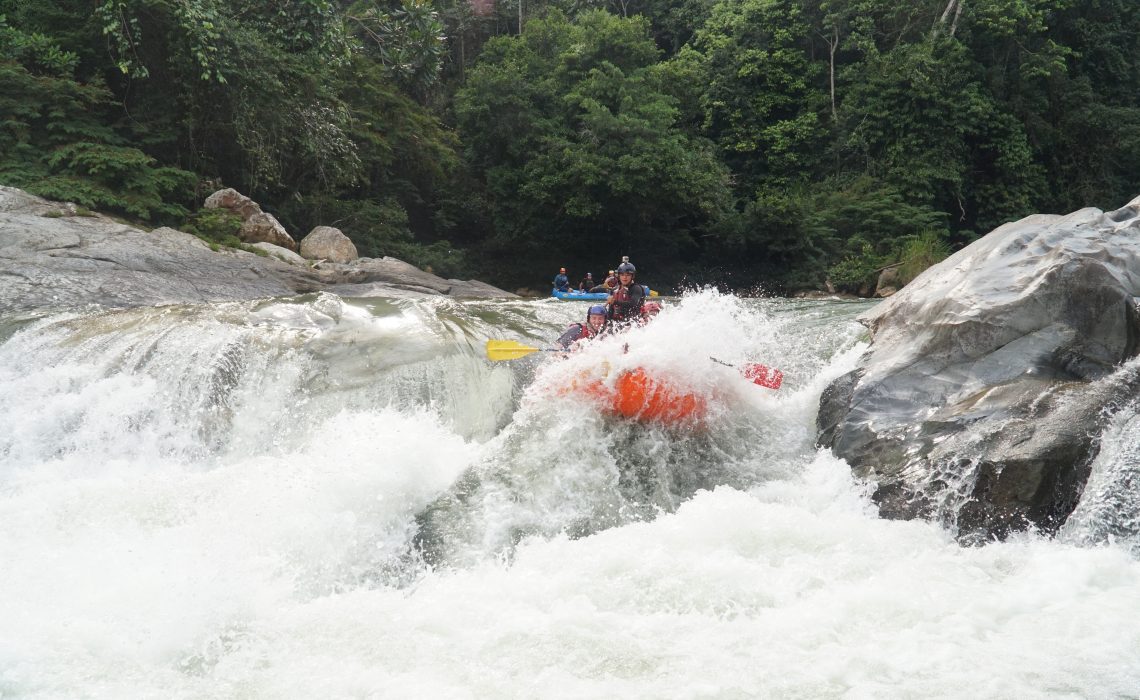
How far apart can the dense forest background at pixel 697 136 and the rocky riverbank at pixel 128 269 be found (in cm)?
307

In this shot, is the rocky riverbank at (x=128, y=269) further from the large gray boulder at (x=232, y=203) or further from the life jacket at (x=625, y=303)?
the life jacket at (x=625, y=303)

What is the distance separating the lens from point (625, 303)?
765 cm

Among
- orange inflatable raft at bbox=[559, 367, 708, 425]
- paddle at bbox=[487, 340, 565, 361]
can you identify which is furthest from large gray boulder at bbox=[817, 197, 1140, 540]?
paddle at bbox=[487, 340, 565, 361]

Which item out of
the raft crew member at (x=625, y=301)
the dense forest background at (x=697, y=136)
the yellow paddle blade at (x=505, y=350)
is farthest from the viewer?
the dense forest background at (x=697, y=136)

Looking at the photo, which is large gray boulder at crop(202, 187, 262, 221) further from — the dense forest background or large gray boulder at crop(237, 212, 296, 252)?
the dense forest background

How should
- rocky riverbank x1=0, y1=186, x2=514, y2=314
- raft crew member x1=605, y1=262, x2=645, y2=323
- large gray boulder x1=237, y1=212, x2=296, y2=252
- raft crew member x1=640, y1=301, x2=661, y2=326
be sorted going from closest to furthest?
raft crew member x1=640, y1=301, x2=661, y2=326, raft crew member x1=605, y1=262, x2=645, y2=323, rocky riverbank x1=0, y1=186, x2=514, y2=314, large gray boulder x1=237, y1=212, x2=296, y2=252

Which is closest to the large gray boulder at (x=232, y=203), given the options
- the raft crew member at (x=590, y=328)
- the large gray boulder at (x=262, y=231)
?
the large gray boulder at (x=262, y=231)

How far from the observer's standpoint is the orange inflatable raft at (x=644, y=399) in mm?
6305

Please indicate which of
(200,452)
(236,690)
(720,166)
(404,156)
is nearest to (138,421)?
(200,452)

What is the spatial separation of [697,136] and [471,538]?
20347 millimetres

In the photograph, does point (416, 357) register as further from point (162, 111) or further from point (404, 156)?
point (404, 156)

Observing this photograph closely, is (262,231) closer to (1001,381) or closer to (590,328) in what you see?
(590,328)

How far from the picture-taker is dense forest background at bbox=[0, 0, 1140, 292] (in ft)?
52.6

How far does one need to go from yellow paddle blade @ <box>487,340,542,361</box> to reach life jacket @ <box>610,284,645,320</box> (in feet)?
2.89
